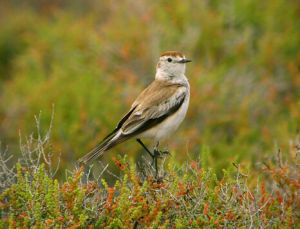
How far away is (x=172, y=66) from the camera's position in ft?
21.7

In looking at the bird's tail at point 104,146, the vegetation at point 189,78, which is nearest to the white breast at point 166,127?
the bird's tail at point 104,146

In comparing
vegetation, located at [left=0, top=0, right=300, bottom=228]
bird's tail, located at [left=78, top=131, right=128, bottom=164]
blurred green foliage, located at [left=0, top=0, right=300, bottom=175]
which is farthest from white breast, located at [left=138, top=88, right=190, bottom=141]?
blurred green foliage, located at [left=0, top=0, right=300, bottom=175]

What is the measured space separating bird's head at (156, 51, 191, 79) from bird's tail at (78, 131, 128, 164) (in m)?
1.20

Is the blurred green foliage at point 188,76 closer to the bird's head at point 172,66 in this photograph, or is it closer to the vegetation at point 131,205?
the bird's head at point 172,66

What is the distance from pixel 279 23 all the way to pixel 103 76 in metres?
4.67

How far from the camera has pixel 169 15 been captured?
12.2 meters

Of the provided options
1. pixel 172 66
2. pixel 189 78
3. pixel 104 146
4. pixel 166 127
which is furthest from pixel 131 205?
pixel 189 78

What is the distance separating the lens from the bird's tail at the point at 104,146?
5.55 m

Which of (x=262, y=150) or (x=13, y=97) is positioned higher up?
(x=13, y=97)

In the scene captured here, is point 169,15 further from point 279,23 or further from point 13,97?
point 13,97

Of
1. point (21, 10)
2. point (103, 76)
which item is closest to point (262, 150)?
point (103, 76)

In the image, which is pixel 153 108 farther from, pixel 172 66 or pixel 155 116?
pixel 172 66

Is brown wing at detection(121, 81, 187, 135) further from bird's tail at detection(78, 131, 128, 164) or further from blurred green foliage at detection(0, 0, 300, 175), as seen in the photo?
blurred green foliage at detection(0, 0, 300, 175)

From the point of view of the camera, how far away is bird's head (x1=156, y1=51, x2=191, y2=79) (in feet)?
21.6
